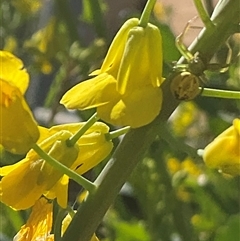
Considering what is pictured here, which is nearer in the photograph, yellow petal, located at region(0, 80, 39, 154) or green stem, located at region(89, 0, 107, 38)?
yellow petal, located at region(0, 80, 39, 154)

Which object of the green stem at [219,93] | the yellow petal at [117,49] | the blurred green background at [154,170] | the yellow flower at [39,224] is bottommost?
the blurred green background at [154,170]

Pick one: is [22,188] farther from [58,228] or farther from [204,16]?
[204,16]

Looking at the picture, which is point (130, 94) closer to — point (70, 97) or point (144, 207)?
point (70, 97)

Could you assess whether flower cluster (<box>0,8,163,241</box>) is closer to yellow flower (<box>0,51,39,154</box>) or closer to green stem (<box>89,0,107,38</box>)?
yellow flower (<box>0,51,39,154</box>)

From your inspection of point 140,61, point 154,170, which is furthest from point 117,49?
point 154,170

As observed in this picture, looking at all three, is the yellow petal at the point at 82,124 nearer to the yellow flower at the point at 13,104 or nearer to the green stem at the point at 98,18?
the yellow flower at the point at 13,104

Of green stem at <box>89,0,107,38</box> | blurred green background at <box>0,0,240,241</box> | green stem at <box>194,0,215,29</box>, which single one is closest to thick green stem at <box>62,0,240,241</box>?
green stem at <box>194,0,215,29</box>

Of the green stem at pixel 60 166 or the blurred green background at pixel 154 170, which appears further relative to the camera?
the blurred green background at pixel 154 170

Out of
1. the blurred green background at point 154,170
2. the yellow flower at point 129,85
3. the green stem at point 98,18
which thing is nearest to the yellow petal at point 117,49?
the yellow flower at point 129,85
